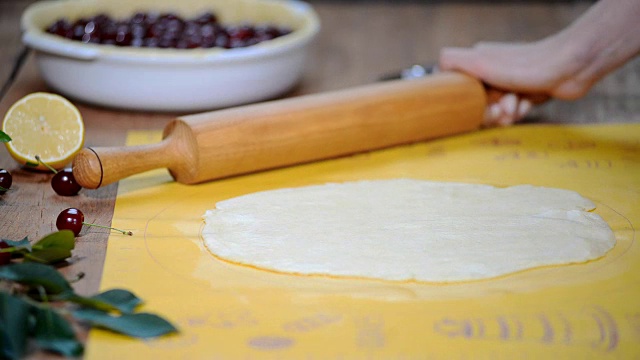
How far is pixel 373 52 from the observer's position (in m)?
2.71

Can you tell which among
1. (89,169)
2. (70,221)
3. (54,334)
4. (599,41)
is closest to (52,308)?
(54,334)

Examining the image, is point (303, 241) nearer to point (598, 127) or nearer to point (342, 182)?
point (342, 182)

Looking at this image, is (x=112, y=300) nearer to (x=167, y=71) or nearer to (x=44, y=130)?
(x=44, y=130)

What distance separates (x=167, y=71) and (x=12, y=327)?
1043 mm

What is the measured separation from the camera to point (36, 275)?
1.20 m

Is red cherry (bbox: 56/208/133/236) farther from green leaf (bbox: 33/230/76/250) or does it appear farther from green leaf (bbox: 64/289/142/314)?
green leaf (bbox: 64/289/142/314)

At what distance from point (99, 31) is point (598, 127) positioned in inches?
51.8

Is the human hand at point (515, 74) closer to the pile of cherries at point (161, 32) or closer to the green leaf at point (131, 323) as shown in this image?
the pile of cherries at point (161, 32)

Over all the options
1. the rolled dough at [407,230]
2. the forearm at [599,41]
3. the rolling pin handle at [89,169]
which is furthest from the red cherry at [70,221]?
the forearm at [599,41]

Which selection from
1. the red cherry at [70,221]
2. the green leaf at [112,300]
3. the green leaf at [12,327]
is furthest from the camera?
the red cherry at [70,221]

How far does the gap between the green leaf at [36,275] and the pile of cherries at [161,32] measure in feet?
3.35

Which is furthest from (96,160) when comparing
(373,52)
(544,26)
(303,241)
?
(544,26)

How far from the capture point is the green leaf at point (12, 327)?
1057 millimetres

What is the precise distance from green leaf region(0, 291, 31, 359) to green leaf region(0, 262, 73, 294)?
0.11m
